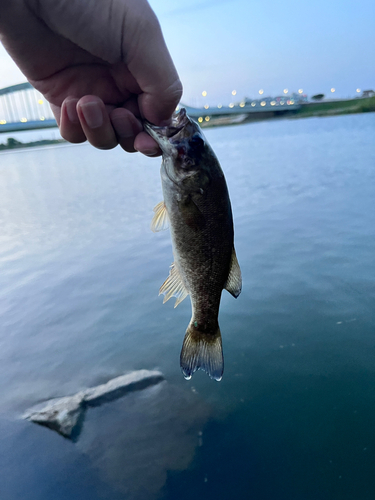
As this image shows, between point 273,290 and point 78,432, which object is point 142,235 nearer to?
point 273,290

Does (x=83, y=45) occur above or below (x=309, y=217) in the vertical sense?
above

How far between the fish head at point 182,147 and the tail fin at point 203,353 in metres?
1.20

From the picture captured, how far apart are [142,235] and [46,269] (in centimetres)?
292

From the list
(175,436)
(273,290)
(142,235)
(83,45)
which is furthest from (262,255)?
(83,45)

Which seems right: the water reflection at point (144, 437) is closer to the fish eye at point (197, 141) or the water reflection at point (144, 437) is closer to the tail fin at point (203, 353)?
the tail fin at point (203, 353)

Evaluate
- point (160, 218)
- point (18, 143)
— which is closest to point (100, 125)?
point (160, 218)

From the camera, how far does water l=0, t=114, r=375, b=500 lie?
3.60m

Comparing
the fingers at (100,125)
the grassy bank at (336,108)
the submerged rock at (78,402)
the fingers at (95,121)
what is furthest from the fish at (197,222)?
the grassy bank at (336,108)

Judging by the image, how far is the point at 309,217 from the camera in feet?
34.8

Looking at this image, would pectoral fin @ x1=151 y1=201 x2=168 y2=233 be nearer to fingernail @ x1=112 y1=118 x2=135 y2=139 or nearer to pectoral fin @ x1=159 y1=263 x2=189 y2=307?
pectoral fin @ x1=159 y1=263 x2=189 y2=307

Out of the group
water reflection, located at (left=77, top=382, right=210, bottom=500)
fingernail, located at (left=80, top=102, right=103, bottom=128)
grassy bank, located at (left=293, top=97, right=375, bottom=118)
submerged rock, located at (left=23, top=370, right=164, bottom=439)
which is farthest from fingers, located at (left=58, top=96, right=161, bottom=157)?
grassy bank, located at (left=293, top=97, right=375, bottom=118)

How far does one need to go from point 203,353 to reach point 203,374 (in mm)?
2292

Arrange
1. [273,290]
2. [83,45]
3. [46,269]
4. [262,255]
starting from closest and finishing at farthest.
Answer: [83,45]
[273,290]
[262,255]
[46,269]

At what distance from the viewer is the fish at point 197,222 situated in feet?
7.93
